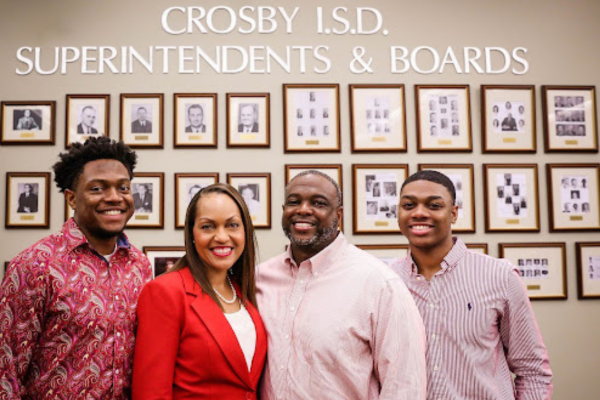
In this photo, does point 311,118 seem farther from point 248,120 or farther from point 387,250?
point 387,250

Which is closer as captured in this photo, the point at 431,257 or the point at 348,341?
the point at 348,341

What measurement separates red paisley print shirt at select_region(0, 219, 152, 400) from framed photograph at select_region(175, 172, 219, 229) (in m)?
1.48

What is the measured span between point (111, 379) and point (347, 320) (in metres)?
0.80

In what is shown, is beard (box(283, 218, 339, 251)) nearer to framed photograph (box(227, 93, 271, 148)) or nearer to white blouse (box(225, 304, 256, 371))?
white blouse (box(225, 304, 256, 371))

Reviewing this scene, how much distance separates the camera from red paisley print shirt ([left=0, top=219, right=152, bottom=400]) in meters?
1.59

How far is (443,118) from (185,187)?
172 centimetres

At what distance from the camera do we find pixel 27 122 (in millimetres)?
3207

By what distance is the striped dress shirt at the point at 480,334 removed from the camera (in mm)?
1829

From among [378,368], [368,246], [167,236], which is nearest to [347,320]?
[378,368]

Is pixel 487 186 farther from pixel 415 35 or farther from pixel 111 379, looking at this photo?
pixel 111 379

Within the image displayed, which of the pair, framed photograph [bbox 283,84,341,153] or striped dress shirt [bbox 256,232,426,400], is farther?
framed photograph [bbox 283,84,341,153]

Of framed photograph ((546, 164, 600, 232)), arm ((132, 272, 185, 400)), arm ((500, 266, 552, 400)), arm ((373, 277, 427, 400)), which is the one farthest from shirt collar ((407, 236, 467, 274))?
framed photograph ((546, 164, 600, 232))

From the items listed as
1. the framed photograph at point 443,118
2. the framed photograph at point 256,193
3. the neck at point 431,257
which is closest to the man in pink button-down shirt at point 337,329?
the neck at point 431,257

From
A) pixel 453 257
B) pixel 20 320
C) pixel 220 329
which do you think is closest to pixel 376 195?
pixel 453 257
